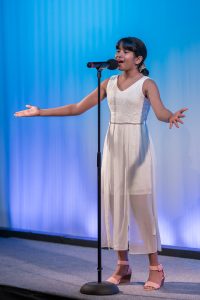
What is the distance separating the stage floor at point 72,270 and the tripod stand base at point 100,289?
5 cm

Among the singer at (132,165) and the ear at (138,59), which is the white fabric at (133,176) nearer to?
the singer at (132,165)

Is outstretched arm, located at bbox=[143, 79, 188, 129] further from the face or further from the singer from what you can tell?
the face

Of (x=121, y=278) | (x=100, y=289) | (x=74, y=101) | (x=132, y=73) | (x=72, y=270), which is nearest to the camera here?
(x=100, y=289)

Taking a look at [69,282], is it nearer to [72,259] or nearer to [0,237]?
[72,259]

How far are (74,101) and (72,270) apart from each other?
6.75 ft

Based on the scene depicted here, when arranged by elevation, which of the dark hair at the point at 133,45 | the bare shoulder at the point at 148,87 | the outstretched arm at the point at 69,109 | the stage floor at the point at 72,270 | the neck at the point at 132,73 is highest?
the dark hair at the point at 133,45

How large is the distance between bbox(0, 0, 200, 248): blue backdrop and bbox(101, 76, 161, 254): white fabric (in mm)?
1421

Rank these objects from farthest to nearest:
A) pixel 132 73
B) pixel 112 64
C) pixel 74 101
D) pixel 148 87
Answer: pixel 74 101, pixel 132 73, pixel 148 87, pixel 112 64

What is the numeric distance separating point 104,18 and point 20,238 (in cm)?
258

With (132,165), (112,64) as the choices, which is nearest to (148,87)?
(112,64)

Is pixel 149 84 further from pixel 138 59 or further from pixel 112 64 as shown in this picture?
pixel 112 64

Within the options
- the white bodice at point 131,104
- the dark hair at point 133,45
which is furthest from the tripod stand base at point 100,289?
the dark hair at point 133,45

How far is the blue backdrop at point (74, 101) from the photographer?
630 cm

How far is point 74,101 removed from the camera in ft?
23.6
